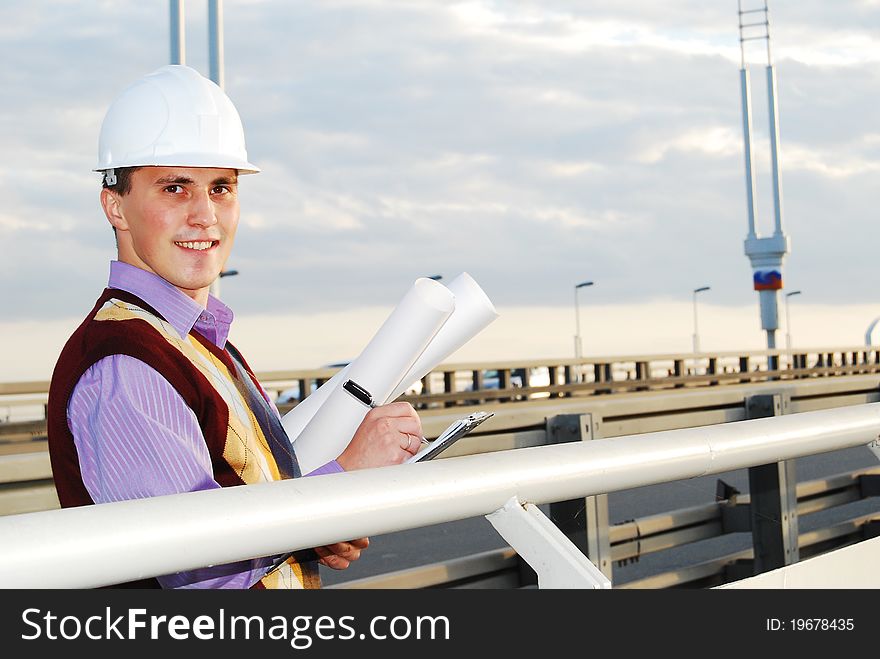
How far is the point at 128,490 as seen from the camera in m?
2.18

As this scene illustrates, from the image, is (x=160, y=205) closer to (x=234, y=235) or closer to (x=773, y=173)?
(x=234, y=235)

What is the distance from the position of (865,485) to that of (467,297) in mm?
9576

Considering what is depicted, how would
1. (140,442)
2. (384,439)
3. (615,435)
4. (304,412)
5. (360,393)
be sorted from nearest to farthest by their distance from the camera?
(140,442)
(384,439)
(360,393)
(304,412)
(615,435)

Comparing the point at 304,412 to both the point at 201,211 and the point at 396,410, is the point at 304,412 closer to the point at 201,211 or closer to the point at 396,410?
the point at 396,410

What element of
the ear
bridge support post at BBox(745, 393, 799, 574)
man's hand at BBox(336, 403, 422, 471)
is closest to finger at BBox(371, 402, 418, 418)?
man's hand at BBox(336, 403, 422, 471)

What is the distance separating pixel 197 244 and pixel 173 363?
0.38 m

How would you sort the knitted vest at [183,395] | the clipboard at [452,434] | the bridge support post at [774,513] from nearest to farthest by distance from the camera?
the knitted vest at [183,395] < the clipboard at [452,434] < the bridge support post at [774,513]

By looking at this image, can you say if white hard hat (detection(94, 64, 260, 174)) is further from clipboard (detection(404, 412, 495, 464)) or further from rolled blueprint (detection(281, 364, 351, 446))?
clipboard (detection(404, 412, 495, 464))

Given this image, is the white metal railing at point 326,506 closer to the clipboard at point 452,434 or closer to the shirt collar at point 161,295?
the clipboard at point 452,434

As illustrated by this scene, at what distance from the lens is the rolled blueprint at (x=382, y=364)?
102 inches

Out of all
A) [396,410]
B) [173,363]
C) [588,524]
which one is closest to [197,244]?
[173,363]

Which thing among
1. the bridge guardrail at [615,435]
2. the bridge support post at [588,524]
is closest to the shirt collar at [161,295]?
the bridge guardrail at [615,435]

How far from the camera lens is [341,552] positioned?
2.57m

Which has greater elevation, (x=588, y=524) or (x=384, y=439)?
(x=384, y=439)
